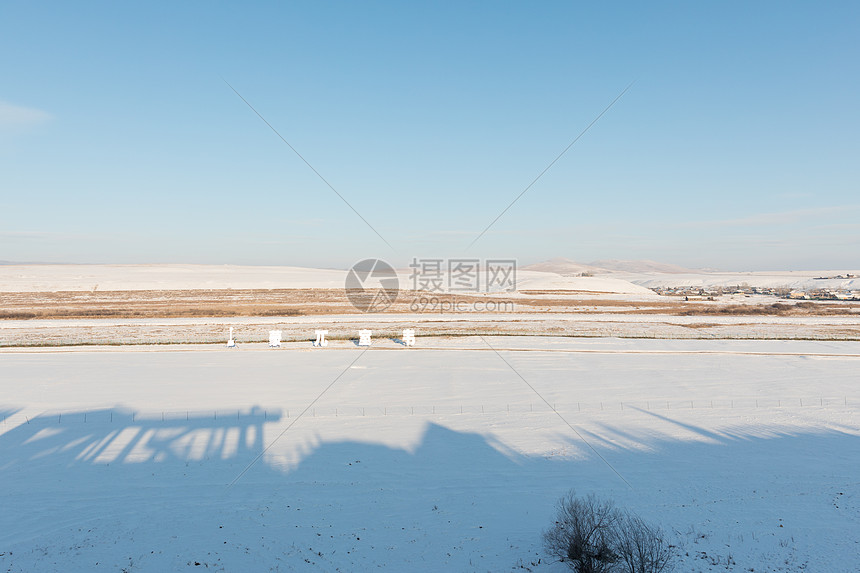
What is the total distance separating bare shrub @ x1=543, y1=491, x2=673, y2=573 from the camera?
6.18 meters

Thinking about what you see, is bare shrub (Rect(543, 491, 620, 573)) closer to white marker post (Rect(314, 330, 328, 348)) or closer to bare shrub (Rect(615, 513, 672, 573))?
bare shrub (Rect(615, 513, 672, 573))

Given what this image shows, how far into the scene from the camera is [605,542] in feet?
21.6

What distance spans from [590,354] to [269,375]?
12728mm

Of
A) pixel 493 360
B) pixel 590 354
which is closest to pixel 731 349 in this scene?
pixel 590 354

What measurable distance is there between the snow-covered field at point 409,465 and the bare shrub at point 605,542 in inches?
12.2

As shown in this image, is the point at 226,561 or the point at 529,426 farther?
the point at 529,426

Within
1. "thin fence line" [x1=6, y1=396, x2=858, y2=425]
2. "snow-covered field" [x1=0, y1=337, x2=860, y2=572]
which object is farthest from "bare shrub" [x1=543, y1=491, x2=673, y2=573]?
"thin fence line" [x1=6, y1=396, x2=858, y2=425]

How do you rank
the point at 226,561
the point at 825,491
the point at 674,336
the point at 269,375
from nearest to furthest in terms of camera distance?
the point at 226,561 → the point at 825,491 → the point at 269,375 → the point at 674,336

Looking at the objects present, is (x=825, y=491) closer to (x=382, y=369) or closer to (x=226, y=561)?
(x=226, y=561)

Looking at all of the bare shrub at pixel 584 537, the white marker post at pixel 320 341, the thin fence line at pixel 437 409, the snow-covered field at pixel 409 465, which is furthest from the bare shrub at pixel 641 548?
the white marker post at pixel 320 341

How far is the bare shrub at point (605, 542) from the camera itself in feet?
20.3

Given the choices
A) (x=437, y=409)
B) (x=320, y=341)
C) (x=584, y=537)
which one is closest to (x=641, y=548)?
(x=584, y=537)

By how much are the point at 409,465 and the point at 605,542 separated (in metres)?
3.81

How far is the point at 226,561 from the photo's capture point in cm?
641
